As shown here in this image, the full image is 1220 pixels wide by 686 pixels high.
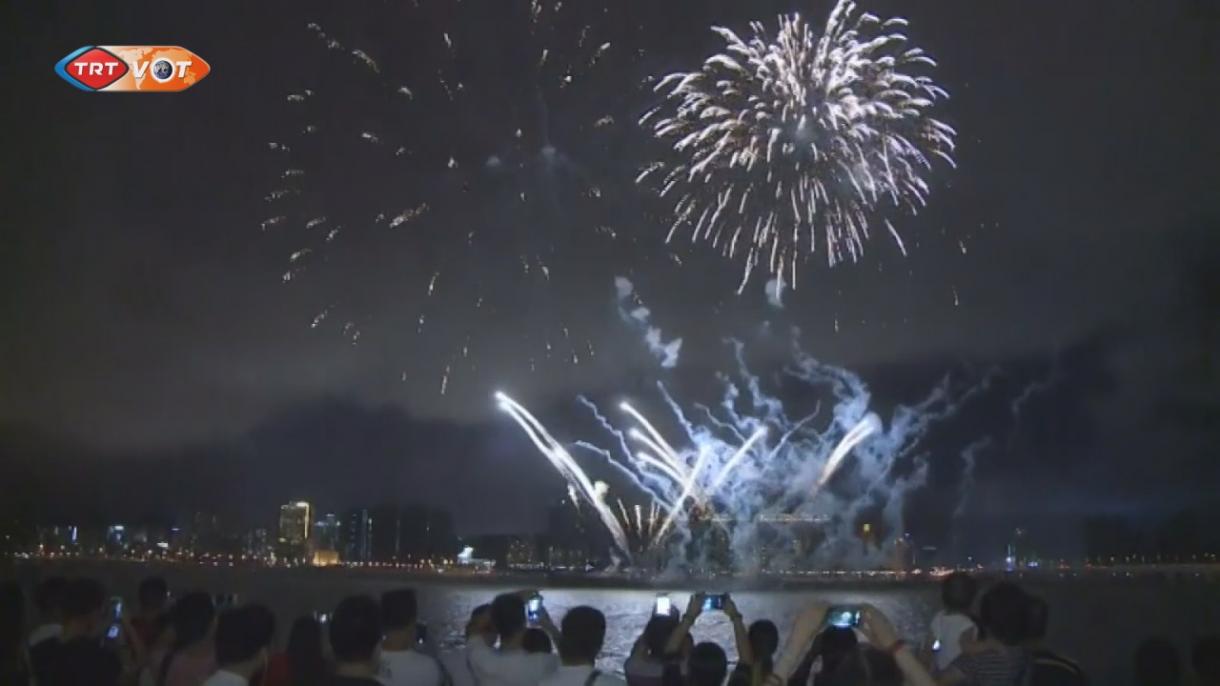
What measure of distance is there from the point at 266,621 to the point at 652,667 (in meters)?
2.40

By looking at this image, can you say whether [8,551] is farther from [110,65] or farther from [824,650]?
[824,650]

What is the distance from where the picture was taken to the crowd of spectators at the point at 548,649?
5000 millimetres

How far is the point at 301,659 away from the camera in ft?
21.2

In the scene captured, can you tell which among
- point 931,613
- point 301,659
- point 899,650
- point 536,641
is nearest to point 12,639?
point 301,659

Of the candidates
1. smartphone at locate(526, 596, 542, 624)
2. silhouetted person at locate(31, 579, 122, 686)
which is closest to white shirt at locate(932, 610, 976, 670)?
smartphone at locate(526, 596, 542, 624)

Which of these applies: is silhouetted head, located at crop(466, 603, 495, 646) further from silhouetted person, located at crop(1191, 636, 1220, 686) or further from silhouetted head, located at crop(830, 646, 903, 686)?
silhouetted person, located at crop(1191, 636, 1220, 686)

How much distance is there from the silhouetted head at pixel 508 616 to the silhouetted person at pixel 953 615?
2420 millimetres

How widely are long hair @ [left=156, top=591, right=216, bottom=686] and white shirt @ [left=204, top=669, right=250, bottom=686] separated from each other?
0.94 metres

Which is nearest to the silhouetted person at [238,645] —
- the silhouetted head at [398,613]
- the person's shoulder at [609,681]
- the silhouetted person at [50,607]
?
the silhouetted head at [398,613]

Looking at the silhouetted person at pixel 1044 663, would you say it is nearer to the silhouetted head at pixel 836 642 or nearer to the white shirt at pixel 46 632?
the silhouetted head at pixel 836 642

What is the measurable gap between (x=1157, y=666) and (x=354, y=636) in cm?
369

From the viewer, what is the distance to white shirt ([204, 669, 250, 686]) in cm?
517

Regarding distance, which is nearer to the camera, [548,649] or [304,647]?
[304,647]

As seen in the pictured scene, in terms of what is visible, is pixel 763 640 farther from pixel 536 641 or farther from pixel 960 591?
pixel 536 641
